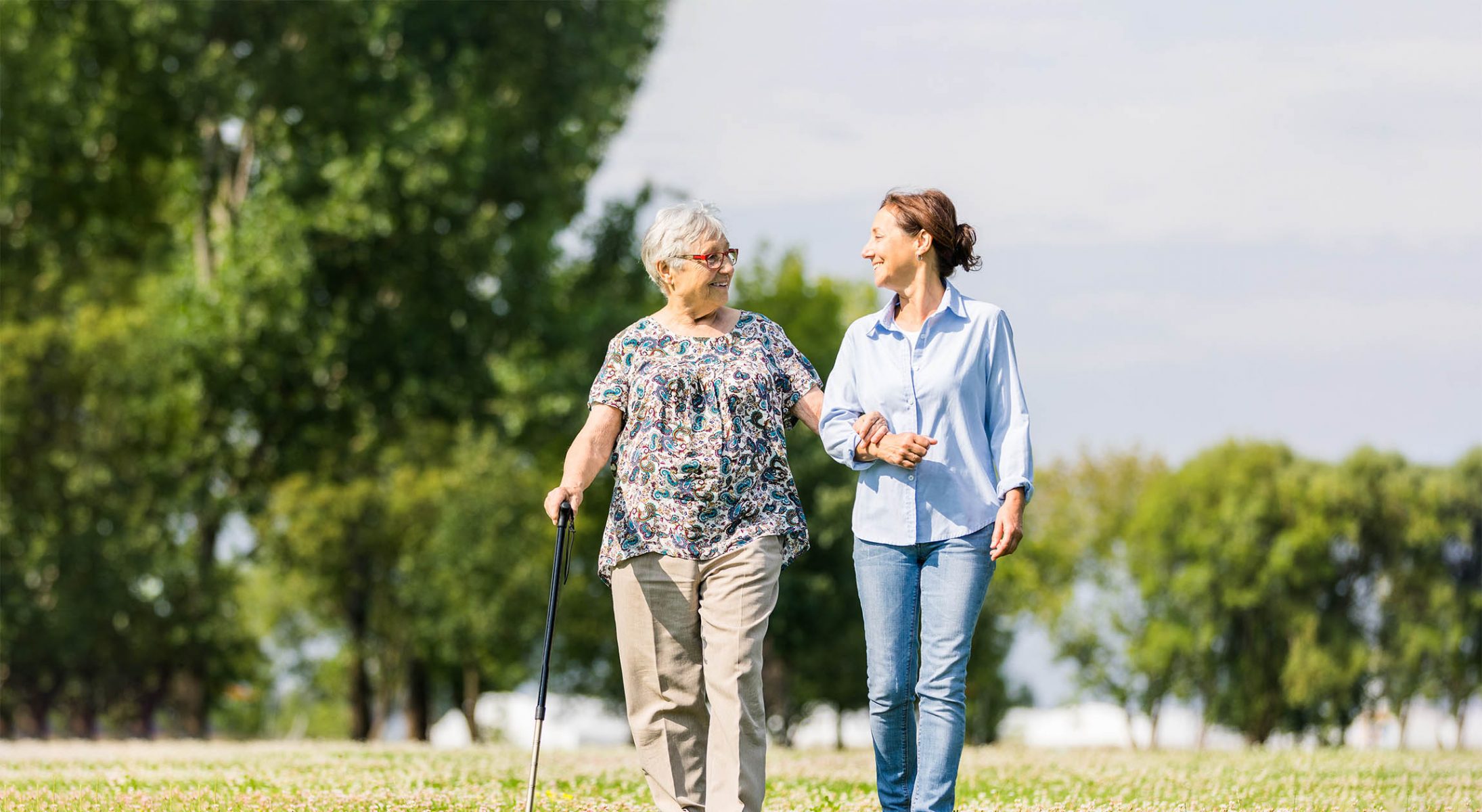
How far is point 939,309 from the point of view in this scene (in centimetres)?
637

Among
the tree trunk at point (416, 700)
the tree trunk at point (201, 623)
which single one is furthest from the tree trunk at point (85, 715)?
the tree trunk at point (416, 700)

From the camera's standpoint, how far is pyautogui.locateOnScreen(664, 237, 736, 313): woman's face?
6402 millimetres

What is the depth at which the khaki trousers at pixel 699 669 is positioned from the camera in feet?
20.1

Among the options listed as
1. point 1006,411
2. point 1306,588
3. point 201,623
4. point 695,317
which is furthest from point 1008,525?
point 1306,588

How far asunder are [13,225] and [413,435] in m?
12.6

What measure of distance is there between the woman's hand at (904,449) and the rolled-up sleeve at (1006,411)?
11.6 inches

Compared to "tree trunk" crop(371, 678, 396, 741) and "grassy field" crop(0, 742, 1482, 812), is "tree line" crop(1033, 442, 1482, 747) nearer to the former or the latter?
"tree trunk" crop(371, 678, 396, 741)

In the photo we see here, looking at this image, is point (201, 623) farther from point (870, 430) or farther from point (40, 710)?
point (870, 430)

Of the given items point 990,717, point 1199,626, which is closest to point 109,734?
point 990,717

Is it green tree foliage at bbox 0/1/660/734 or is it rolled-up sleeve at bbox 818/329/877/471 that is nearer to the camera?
rolled-up sleeve at bbox 818/329/877/471

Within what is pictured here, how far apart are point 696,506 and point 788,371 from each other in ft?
2.32

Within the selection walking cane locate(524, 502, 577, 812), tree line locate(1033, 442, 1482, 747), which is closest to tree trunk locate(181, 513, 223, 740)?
walking cane locate(524, 502, 577, 812)

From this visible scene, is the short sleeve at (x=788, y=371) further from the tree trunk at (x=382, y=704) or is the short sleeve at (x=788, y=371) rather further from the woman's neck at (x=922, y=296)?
the tree trunk at (x=382, y=704)

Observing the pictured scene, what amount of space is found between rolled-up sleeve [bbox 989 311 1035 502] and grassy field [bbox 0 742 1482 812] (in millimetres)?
2179
